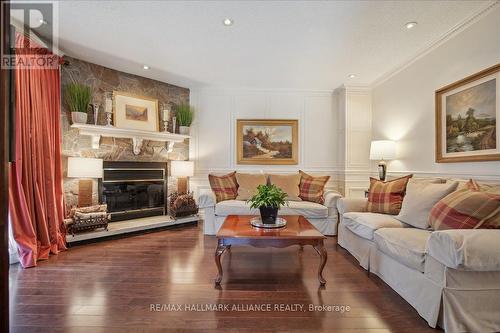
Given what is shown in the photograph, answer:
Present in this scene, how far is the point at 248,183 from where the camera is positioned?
4105 millimetres

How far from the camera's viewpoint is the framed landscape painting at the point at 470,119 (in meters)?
2.22

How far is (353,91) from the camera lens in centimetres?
436

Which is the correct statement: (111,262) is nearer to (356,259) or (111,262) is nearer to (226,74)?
(356,259)

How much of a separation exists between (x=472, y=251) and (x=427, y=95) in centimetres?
233

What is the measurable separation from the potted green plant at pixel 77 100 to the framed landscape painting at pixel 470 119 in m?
4.69

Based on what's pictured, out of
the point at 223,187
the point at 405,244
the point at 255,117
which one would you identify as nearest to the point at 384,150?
the point at 405,244

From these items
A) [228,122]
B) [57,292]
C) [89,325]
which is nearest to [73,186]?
[57,292]

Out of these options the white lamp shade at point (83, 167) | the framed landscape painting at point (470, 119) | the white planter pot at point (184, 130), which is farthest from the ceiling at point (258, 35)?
the white lamp shade at point (83, 167)

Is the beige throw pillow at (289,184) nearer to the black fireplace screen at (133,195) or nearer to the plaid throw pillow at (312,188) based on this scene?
the plaid throw pillow at (312,188)

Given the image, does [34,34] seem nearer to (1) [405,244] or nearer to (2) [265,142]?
(2) [265,142]

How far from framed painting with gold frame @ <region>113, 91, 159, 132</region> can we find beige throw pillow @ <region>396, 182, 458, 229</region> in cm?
399

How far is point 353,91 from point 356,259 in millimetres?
3075

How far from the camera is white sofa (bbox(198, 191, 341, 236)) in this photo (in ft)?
11.9

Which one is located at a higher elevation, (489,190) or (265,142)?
(265,142)
